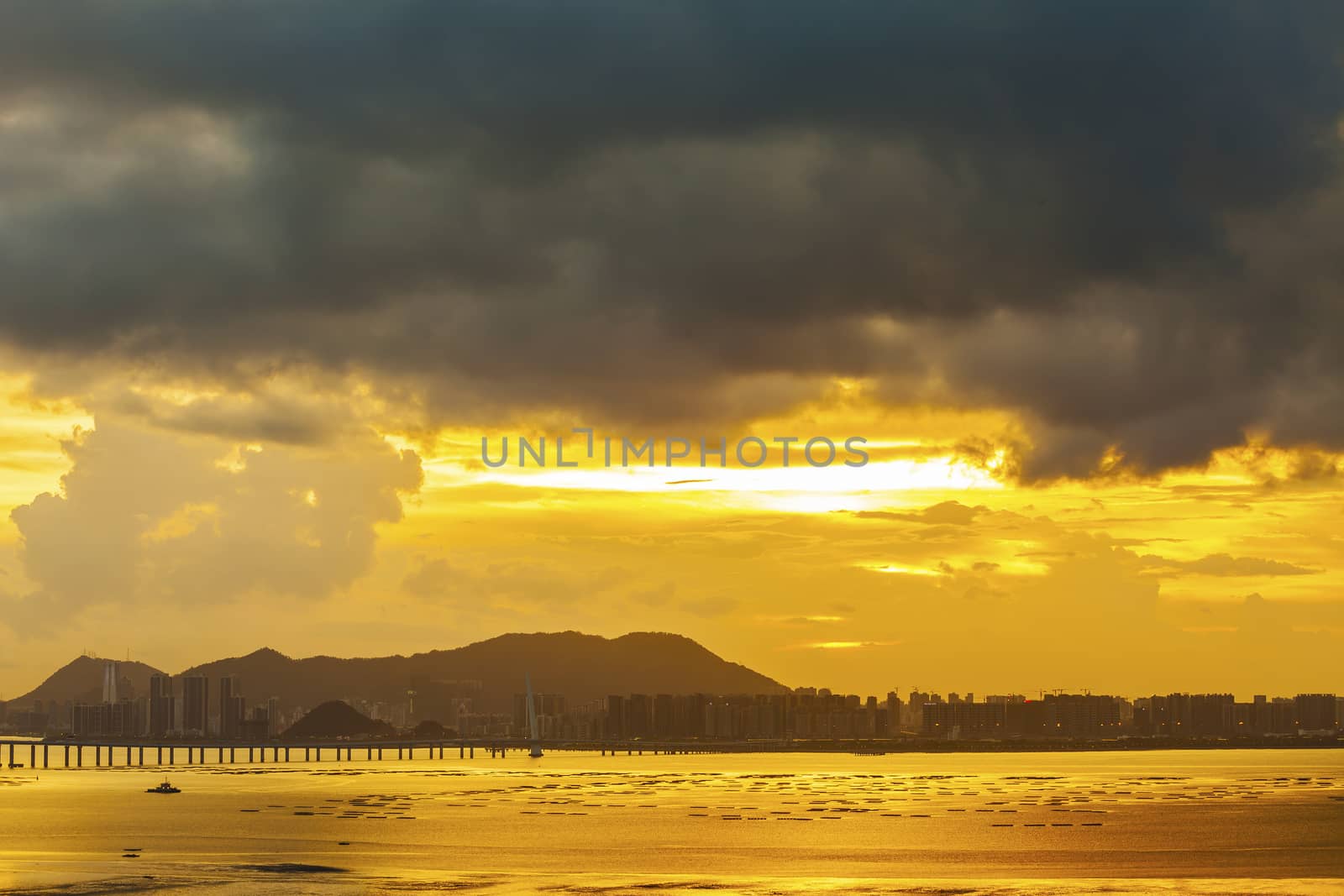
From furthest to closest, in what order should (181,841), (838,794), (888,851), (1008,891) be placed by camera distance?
(838,794) → (181,841) → (888,851) → (1008,891)

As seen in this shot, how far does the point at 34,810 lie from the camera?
171 meters

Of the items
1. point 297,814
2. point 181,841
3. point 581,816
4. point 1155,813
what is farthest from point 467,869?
point 1155,813

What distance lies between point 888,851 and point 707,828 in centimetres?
2628

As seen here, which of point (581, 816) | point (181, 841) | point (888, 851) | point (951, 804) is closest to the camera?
point (888, 851)

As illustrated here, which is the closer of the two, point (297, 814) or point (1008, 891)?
point (1008, 891)

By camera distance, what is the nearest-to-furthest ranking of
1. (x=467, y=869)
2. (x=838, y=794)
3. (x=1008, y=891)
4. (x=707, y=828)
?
1. (x=1008, y=891)
2. (x=467, y=869)
3. (x=707, y=828)
4. (x=838, y=794)

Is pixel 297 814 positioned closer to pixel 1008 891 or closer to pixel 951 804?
pixel 951 804

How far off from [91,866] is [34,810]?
87.4 m

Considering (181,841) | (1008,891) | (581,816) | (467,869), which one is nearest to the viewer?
(1008,891)

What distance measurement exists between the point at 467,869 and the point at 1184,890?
134 ft

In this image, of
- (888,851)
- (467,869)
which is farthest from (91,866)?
(888,851)

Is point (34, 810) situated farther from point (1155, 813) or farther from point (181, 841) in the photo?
point (1155, 813)

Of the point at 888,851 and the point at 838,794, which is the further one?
the point at 838,794

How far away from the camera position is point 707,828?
424 ft
